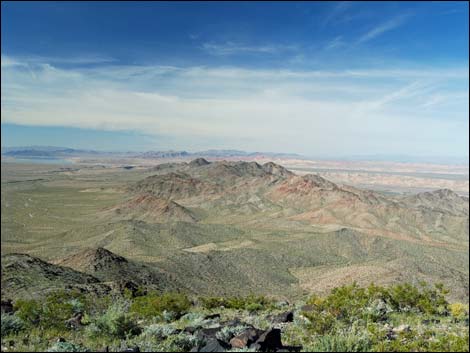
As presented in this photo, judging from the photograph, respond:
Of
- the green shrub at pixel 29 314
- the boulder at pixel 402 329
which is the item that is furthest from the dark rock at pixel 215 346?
the green shrub at pixel 29 314

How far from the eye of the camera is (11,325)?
11672mm

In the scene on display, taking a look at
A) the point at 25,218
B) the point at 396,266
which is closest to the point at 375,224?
the point at 396,266

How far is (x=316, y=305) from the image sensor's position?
1638 cm

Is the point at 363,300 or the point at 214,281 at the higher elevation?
the point at 363,300

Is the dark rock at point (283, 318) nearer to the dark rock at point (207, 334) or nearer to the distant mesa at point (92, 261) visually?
the dark rock at point (207, 334)

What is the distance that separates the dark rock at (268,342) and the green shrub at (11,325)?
647cm

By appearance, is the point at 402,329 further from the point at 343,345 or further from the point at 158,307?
the point at 158,307

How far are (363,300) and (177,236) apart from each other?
2708 inches

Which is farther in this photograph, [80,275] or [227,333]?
[80,275]

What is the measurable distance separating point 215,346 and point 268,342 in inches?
45.3

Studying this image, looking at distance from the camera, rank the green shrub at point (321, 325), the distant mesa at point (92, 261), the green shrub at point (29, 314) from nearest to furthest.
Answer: the green shrub at point (321, 325)
the green shrub at point (29, 314)
the distant mesa at point (92, 261)

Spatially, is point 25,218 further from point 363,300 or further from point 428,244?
point 363,300

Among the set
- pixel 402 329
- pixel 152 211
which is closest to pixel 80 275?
pixel 402 329

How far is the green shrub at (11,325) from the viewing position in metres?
11.4
